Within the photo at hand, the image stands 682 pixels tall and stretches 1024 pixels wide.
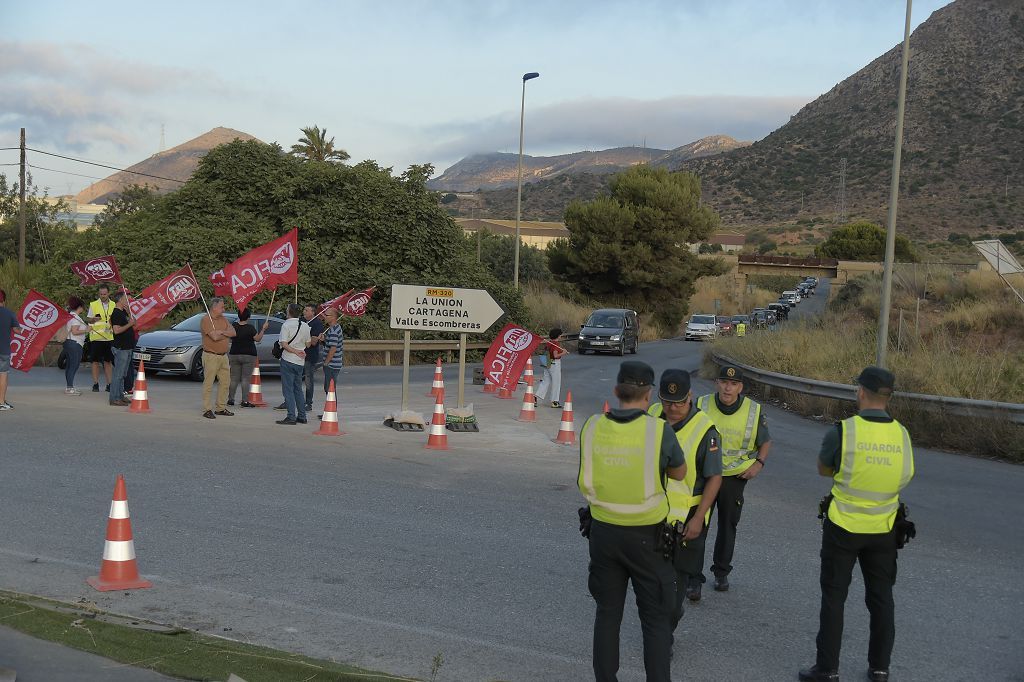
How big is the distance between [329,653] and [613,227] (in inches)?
2091

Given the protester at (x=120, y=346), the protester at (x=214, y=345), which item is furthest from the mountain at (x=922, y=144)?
the protester at (x=120, y=346)

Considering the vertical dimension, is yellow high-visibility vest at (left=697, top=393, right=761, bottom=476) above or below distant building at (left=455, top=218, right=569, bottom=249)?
below

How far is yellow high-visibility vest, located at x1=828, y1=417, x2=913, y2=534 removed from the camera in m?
5.32

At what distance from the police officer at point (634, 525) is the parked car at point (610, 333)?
34442mm

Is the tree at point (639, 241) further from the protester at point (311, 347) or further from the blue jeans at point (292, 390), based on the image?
the blue jeans at point (292, 390)

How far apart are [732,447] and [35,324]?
1342 centimetres

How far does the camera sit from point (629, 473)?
185 inches

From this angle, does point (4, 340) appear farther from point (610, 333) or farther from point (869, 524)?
point (610, 333)

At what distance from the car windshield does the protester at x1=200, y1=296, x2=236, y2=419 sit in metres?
26.4

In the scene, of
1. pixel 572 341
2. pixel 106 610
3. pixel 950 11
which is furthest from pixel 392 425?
pixel 950 11

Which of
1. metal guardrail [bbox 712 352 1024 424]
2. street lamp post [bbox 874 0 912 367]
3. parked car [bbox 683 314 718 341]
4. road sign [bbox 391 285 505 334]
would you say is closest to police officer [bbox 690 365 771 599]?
metal guardrail [bbox 712 352 1024 424]

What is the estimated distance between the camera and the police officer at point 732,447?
6.82m

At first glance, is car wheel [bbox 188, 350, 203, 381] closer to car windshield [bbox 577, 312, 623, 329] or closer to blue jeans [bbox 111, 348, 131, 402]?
blue jeans [bbox 111, 348, 131, 402]

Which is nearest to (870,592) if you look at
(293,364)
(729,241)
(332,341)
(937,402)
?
(293,364)
